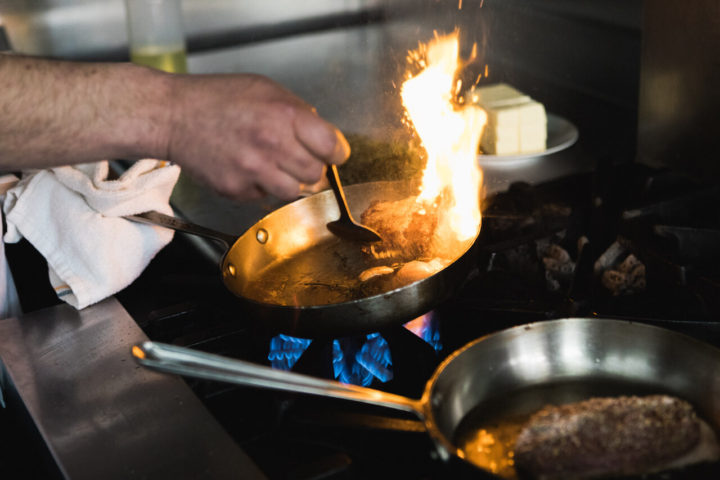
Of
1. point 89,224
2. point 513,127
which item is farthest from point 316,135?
point 513,127

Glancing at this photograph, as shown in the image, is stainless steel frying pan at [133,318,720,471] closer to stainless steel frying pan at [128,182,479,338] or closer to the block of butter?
stainless steel frying pan at [128,182,479,338]

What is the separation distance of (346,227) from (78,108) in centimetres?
42

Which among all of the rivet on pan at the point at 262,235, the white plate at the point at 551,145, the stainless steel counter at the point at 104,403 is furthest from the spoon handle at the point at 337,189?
the white plate at the point at 551,145

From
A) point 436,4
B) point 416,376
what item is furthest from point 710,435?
point 436,4

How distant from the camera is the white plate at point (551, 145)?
1376 mm

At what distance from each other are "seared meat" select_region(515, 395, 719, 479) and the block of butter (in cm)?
84

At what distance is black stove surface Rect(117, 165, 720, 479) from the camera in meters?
0.69

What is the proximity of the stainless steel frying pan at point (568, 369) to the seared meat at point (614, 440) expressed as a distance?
0.25 ft

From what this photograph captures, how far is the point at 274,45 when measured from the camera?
244 centimetres

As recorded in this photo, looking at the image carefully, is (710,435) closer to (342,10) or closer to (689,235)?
(689,235)

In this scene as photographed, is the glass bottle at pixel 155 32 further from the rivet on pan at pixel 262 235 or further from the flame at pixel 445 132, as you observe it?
the rivet on pan at pixel 262 235

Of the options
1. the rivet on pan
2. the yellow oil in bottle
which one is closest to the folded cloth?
the rivet on pan

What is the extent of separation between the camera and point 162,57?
6.04 feet

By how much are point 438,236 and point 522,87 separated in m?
0.89
